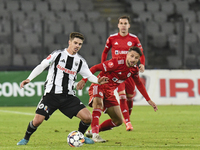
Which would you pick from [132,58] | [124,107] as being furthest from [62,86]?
[124,107]

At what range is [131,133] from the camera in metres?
7.39

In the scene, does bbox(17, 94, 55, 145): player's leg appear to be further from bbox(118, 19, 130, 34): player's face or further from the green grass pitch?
bbox(118, 19, 130, 34): player's face

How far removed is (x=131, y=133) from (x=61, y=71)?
2.16 metres

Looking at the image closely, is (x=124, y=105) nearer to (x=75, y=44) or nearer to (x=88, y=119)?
(x=88, y=119)

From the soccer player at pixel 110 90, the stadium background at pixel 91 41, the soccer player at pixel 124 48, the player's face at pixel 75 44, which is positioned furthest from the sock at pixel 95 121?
the stadium background at pixel 91 41

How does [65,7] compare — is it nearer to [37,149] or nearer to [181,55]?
[181,55]

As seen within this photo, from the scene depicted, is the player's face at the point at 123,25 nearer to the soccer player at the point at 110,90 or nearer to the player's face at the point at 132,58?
the soccer player at the point at 110,90

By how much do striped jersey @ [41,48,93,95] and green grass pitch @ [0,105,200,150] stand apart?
0.79 metres

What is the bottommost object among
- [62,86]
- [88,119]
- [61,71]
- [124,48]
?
[88,119]

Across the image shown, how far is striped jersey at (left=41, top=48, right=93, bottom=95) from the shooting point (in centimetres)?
583

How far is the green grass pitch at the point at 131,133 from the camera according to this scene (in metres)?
5.77

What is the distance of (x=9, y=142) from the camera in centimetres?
622

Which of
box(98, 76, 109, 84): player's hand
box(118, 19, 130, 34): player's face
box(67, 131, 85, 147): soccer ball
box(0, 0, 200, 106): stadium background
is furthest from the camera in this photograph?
box(0, 0, 200, 106): stadium background

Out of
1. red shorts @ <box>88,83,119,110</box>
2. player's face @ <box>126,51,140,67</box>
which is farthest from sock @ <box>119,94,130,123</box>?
player's face @ <box>126,51,140,67</box>
